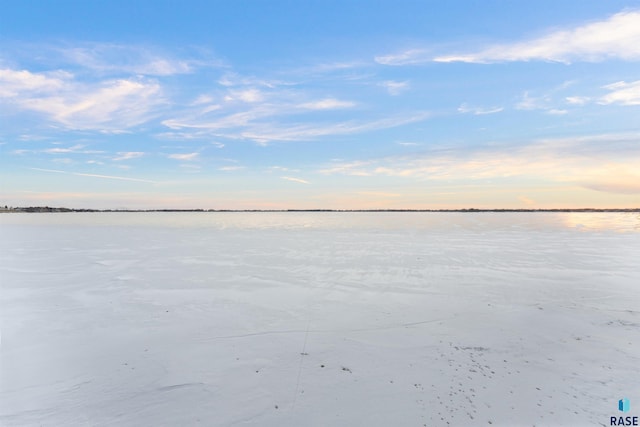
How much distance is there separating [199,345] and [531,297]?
7.12 metres

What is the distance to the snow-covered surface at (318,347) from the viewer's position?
371 cm

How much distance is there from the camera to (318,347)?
17.1 feet

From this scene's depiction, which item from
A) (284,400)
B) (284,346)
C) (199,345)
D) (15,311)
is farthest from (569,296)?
(15,311)

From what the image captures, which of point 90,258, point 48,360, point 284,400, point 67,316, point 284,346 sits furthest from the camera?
point 90,258

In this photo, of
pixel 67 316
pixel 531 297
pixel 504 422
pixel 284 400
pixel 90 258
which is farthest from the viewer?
pixel 90 258

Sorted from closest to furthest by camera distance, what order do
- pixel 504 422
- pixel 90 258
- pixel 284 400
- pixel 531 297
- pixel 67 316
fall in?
pixel 504 422
pixel 284 400
pixel 67 316
pixel 531 297
pixel 90 258

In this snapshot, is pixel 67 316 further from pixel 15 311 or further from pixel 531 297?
pixel 531 297

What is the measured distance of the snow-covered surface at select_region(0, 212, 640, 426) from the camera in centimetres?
371

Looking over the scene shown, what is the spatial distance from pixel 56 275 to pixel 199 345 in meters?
7.57

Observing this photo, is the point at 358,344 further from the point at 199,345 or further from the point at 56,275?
the point at 56,275

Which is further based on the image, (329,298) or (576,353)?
(329,298)

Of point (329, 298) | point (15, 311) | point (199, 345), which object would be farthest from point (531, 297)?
point (15, 311)

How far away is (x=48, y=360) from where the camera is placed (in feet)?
15.9

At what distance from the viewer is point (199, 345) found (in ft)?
17.5
